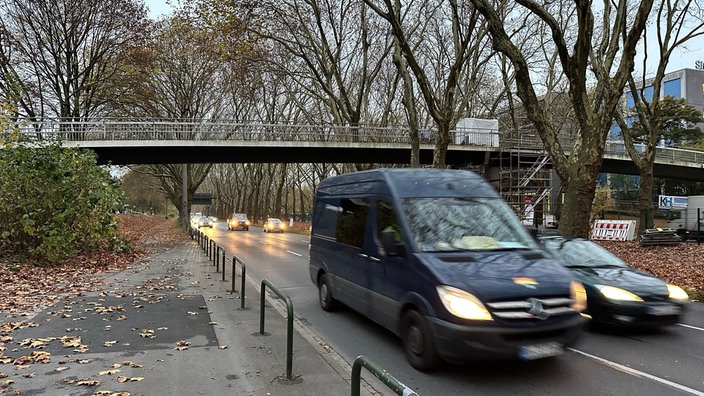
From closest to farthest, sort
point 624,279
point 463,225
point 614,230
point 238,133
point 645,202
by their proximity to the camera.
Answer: point 463,225
point 624,279
point 645,202
point 614,230
point 238,133

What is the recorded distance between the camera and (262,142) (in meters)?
26.4

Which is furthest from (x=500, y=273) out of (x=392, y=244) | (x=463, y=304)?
(x=392, y=244)

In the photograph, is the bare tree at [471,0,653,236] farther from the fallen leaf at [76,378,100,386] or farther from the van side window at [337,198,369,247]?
the fallen leaf at [76,378,100,386]

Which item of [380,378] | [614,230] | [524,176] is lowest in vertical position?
[614,230]

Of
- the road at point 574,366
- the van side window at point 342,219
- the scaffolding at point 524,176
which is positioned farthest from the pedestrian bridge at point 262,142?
the road at point 574,366

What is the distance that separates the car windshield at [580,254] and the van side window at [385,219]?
339 centimetres

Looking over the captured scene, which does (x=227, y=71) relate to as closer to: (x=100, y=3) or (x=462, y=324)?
(x=100, y=3)

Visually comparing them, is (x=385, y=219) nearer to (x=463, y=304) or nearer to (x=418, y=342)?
(x=418, y=342)

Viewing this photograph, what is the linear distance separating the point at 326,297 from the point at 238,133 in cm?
2028

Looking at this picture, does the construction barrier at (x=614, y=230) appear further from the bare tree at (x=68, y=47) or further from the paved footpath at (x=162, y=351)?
the bare tree at (x=68, y=47)

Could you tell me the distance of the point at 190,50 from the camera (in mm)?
29516

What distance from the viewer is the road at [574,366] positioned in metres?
4.87

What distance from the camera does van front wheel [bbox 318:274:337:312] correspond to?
8.24 m

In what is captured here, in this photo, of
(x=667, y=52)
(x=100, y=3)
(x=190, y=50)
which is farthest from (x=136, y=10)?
(x=667, y=52)
